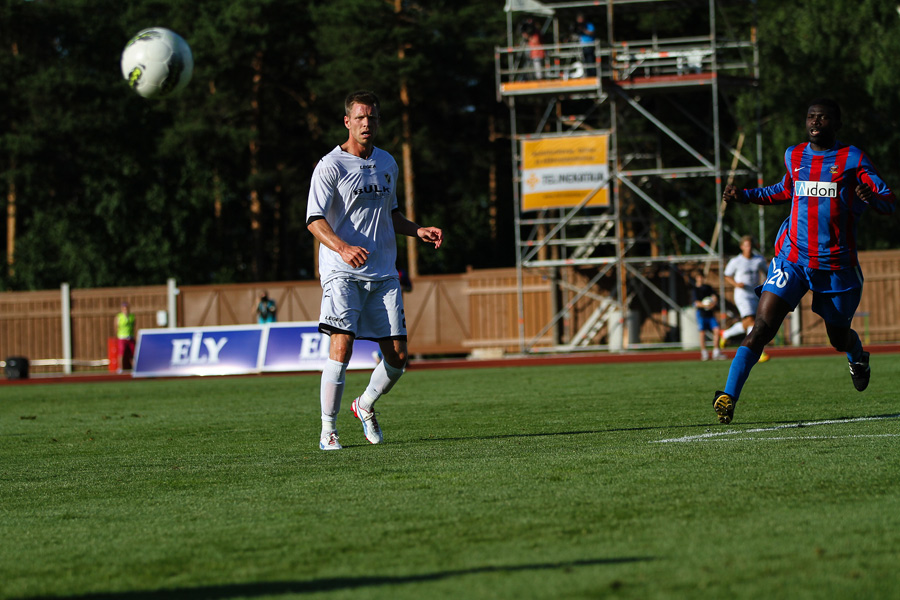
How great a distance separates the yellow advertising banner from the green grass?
64.4 feet

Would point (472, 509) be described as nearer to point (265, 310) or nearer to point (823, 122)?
point (823, 122)

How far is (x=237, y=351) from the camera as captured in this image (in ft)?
73.8

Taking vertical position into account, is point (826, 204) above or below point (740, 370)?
above

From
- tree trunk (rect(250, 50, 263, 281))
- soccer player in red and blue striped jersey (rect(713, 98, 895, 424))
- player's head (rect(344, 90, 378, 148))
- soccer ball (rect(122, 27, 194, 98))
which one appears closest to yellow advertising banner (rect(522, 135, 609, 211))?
soccer ball (rect(122, 27, 194, 98))

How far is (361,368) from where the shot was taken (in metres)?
21.5

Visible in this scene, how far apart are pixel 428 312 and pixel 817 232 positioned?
86.5ft

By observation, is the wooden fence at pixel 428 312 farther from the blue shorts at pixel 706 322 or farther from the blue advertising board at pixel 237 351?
the blue advertising board at pixel 237 351

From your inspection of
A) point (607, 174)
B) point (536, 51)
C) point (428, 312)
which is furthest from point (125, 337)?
point (607, 174)

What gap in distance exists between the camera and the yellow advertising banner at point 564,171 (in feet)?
95.8

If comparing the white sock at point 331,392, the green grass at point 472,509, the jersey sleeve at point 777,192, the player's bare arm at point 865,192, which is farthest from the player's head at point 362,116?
the player's bare arm at point 865,192

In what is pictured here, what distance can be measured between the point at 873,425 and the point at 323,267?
365 centimetres

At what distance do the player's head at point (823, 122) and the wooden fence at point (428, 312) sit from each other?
70.9ft

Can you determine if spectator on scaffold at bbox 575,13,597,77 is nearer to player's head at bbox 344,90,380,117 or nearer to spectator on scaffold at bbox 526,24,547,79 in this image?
spectator on scaffold at bbox 526,24,547,79

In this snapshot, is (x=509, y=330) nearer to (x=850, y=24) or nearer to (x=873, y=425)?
(x=850, y=24)
